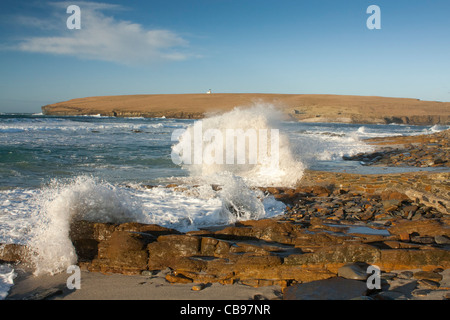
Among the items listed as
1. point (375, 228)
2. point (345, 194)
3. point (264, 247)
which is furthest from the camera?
point (345, 194)

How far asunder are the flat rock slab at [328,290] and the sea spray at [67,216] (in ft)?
8.50

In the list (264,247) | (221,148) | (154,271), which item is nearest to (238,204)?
(264,247)

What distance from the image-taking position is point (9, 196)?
7246 mm

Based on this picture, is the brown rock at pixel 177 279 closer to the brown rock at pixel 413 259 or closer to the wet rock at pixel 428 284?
the brown rock at pixel 413 259

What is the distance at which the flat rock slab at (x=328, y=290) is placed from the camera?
123 inches

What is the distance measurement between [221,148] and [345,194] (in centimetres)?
681

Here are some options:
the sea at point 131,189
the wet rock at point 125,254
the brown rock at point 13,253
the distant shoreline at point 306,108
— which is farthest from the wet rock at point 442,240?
the distant shoreline at point 306,108

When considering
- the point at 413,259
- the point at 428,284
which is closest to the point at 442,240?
the point at 413,259

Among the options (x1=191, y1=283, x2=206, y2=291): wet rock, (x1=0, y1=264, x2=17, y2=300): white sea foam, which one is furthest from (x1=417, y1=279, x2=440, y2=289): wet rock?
(x1=0, y1=264, x2=17, y2=300): white sea foam

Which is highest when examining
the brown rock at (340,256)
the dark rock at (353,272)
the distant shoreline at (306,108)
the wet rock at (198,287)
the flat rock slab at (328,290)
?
the distant shoreline at (306,108)

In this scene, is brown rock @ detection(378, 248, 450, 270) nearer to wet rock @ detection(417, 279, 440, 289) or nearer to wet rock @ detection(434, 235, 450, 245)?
wet rock @ detection(417, 279, 440, 289)

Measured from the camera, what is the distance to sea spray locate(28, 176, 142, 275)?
4.14 meters

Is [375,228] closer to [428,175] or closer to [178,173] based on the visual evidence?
[428,175]

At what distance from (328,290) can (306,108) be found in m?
76.5
